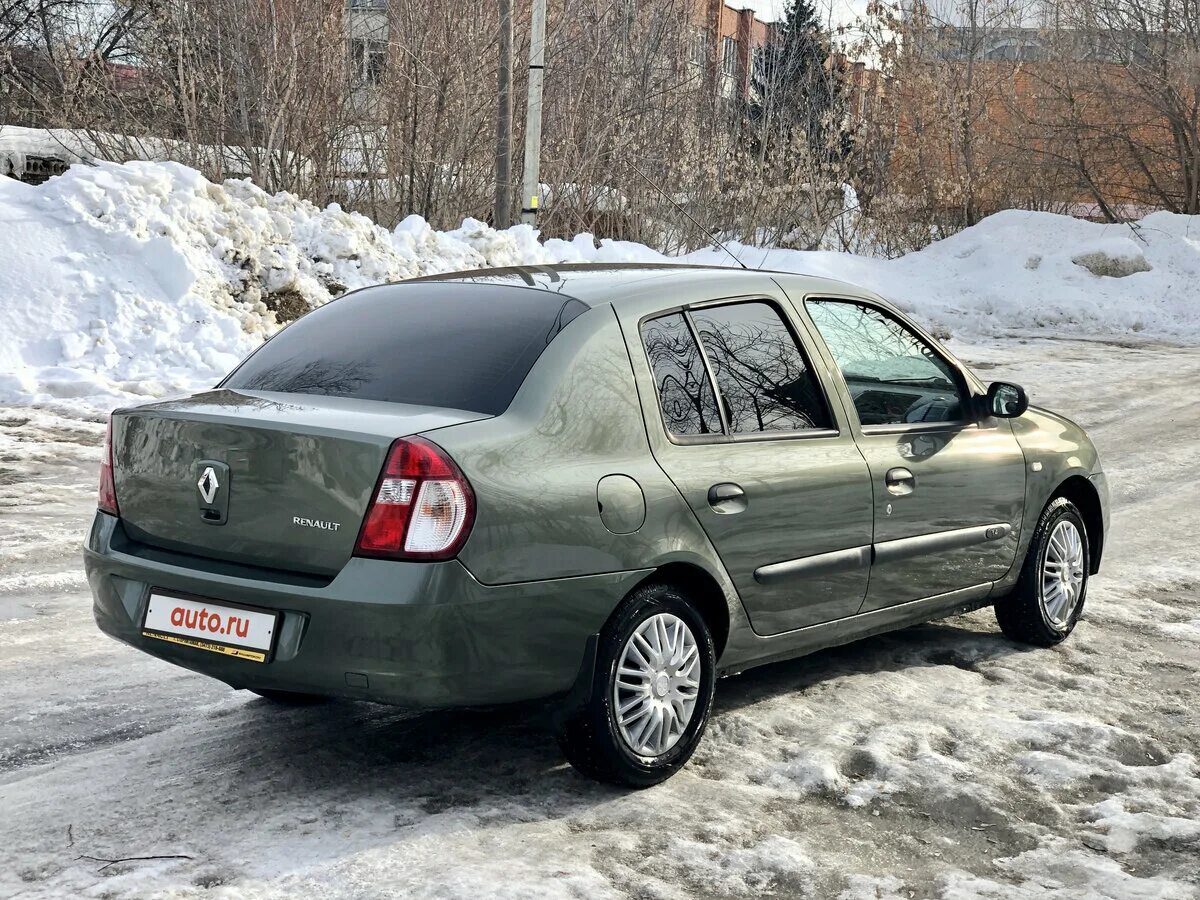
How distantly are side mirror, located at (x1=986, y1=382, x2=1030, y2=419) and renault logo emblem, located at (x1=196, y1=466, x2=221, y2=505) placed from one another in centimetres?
306

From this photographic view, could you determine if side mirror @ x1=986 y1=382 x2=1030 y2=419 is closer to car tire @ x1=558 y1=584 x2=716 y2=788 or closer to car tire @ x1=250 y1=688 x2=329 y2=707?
car tire @ x1=558 y1=584 x2=716 y2=788

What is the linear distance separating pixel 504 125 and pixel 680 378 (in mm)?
16536

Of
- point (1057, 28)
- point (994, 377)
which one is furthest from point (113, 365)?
point (1057, 28)

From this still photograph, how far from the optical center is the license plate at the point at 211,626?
4.00 metres

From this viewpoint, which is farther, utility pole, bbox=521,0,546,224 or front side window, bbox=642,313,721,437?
utility pole, bbox=521,0,546,224

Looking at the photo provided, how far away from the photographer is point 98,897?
11.5ft

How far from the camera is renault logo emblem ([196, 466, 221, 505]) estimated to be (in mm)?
4141

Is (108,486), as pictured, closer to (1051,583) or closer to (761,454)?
(761,454)

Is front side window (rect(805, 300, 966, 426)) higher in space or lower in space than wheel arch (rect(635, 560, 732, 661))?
higher

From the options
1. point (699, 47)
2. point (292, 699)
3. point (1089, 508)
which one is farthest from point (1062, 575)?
point (699, 47)

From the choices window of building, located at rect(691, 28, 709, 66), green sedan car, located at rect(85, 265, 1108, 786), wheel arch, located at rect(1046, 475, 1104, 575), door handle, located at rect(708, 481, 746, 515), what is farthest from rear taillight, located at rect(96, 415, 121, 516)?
window of building, located at rect(691, 28, 709, 66)

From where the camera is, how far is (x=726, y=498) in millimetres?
4578

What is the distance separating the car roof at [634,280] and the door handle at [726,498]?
622 mm

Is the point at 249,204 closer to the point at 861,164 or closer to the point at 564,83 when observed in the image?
the point at 564,83
